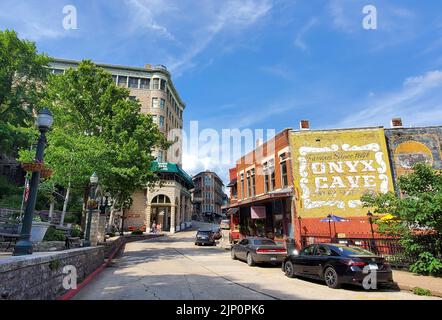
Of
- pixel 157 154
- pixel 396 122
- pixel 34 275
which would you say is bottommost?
pixel 34 275

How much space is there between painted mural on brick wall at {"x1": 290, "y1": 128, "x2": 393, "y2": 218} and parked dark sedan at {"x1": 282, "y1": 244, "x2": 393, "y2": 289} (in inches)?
369

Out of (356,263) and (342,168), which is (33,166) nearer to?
(356,263)

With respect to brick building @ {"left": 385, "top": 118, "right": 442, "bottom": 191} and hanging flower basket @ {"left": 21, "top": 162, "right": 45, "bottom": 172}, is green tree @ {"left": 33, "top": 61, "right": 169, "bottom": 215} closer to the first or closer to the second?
hanging flower basket @ {"left": 21, "top": 162, "right": 45, "bottom": 172}

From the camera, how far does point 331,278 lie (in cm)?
942

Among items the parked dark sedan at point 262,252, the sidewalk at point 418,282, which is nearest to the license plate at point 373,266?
the sidewalk at point 418,282

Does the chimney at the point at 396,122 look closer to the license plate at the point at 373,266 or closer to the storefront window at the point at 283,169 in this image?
the storefront window at the point at 283,169

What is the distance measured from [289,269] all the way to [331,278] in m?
2.67

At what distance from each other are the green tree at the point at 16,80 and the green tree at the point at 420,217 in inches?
1346

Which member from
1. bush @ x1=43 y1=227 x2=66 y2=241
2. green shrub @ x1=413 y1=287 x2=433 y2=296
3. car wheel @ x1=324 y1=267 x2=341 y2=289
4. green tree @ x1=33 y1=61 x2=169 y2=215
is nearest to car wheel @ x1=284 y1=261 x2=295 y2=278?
car wheel @ x1=324 y1=267 x2=341 y2=289

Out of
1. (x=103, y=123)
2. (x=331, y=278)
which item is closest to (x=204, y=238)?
(x=103, y=123)

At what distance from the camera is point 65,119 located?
20.8 meters

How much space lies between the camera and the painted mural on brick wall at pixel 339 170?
19.6m

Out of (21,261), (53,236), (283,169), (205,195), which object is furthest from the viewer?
(205,195)
